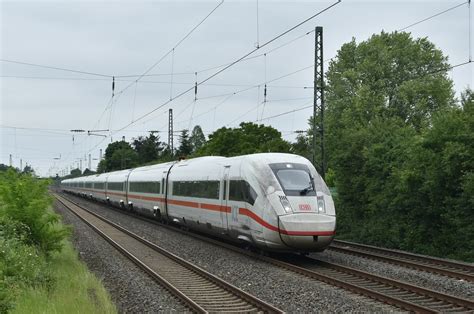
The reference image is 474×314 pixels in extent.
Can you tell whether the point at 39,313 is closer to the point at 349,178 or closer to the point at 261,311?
the point at 261,311

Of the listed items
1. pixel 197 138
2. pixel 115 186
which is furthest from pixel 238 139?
pixel 197 138

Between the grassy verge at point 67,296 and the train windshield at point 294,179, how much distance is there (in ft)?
18.3

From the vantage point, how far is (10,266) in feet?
36.4

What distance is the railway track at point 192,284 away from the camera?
34.3 feet

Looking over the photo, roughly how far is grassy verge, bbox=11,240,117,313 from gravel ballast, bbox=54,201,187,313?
0.40m

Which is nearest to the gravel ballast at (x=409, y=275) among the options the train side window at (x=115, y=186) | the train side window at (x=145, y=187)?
the train side window at (x=145, y=187)

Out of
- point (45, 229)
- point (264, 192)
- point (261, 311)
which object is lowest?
point (261, 311)

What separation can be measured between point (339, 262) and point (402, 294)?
466 centimetres

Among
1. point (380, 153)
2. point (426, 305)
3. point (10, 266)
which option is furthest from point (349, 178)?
point (10, 266)

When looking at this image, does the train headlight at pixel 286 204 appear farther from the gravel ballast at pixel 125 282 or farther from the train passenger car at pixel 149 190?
the train passenger car at pixel 149 190

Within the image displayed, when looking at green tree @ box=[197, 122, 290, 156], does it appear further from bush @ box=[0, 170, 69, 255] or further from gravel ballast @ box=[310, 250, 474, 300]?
bush @ box=[0, 170, 69, 255]

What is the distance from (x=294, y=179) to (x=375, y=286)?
4.51 m

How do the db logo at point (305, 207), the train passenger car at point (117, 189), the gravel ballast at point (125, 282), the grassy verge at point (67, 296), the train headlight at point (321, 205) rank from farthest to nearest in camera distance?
1. the train passenger car at point (117, 189)
2. the train headlight at point (321, 205)
3. the db logo at point (305, 207)
4. the gravel ballast at point (125, 282)
5. the grassy verge at point (67, 296)

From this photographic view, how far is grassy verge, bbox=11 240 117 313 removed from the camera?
30.1 feet
